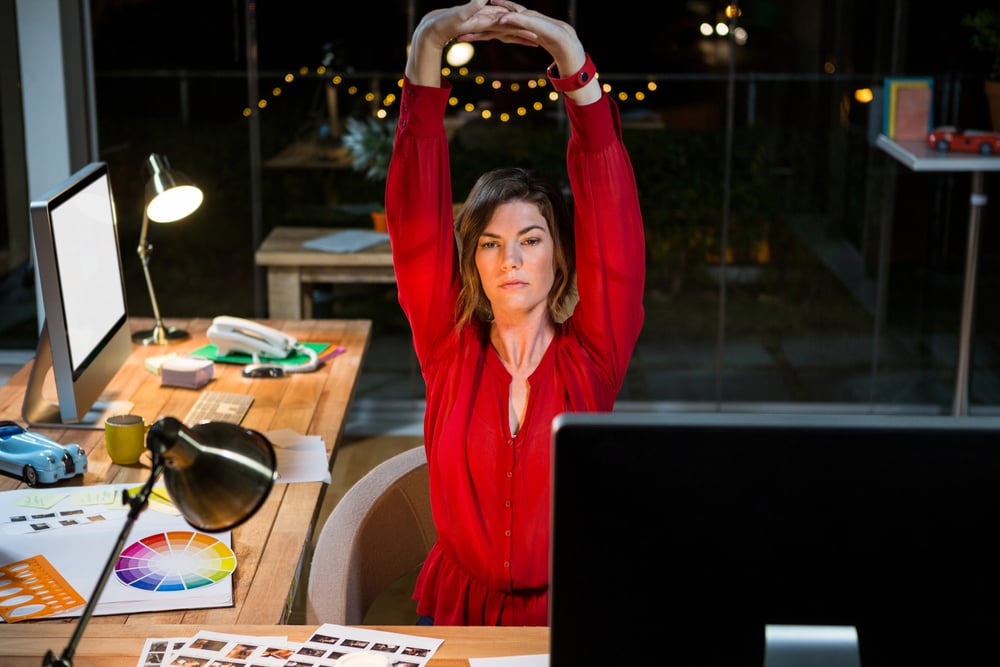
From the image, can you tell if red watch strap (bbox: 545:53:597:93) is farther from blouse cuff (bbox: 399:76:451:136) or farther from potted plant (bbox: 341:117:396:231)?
potted plant (bbox: 341:117:396:231)

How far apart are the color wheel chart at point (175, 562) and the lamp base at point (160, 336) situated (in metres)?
1.40

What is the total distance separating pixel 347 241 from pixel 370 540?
2.71 m

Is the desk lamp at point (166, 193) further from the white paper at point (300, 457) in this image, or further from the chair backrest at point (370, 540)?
the chair backrest at point (370, 540)

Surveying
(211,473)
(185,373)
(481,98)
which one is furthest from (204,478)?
(481,98)

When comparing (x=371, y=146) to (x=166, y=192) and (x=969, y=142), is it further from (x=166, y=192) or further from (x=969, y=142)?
(x=969, y=142)

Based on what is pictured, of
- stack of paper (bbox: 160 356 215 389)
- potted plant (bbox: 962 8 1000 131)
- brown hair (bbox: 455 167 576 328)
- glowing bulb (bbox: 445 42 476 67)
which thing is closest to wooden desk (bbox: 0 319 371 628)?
stack of paper (bbox: 160 356 215 389)

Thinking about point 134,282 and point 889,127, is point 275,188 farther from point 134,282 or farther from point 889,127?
point 889,127

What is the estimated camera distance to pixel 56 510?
2.27 meters

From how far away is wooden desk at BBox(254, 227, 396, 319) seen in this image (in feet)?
15.1

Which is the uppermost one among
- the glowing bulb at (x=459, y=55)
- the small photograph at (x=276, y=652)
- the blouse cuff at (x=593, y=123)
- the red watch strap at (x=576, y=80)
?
the red watch strap at (x=576, y=80)

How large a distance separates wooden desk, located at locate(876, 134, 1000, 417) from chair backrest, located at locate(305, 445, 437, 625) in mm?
2467

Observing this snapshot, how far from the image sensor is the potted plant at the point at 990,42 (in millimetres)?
4438

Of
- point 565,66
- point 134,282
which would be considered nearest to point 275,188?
point 134,282

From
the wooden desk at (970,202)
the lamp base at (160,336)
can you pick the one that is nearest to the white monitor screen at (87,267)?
the lamp base at (160,336)
